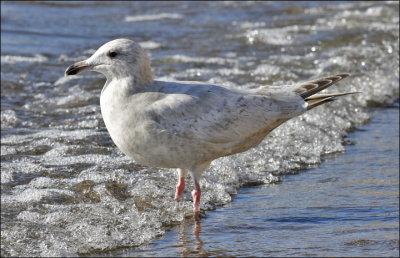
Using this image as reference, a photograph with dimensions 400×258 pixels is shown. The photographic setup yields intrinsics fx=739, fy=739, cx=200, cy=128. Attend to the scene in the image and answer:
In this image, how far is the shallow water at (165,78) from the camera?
213 inches

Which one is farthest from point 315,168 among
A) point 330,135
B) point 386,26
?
point 386,26

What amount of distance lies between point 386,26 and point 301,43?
196 centimetres

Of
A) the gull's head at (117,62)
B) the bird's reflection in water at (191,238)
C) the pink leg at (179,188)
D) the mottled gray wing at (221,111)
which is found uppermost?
the gull's head at (117,62)

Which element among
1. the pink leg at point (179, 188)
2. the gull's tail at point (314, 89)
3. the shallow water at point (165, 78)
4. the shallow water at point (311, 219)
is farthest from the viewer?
the pink leg at point (179, 188)

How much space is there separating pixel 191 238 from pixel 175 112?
35.3 inches

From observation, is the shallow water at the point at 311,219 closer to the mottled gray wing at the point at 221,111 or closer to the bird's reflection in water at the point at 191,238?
the bird's reflection in water at the point at 191,238

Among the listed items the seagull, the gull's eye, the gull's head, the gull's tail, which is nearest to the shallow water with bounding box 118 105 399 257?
the seagull

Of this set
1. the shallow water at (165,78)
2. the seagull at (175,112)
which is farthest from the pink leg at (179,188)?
the seagull at (175,112)

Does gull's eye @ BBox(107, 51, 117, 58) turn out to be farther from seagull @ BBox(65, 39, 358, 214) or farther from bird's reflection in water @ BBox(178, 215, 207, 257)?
bird's reflection in water @ BBox(178, 215, 207, 257)

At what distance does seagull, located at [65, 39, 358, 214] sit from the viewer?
5160mm

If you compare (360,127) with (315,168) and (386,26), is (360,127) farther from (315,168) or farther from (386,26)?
(386,26)

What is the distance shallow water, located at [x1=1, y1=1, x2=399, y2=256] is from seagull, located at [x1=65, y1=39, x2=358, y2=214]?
563 mm

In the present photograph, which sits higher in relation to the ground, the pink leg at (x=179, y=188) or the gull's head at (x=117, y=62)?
the gull's head at (x=117, y=62)

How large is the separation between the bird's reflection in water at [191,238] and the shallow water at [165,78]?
0.17 ft
